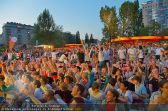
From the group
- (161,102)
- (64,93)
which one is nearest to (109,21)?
(64,93)

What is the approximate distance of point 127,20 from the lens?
83.0 m

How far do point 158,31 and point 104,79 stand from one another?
320 feet

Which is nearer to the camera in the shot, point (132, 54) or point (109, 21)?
point (132, 54)

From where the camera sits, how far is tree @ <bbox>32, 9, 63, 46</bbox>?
10362 cm

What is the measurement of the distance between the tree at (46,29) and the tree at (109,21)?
25316 millimetres

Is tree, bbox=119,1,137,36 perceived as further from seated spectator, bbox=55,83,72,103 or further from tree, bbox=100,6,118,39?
seated spectator, bbox=55,83,72,103

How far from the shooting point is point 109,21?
Result: 77.9 m

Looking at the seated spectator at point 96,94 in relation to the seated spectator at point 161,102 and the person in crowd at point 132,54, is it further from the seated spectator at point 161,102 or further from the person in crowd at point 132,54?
the person in crowd at point 132,54

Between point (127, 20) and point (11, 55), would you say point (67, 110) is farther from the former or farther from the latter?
point (127, 20)

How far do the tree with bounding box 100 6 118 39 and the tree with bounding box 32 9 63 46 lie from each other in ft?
83.1

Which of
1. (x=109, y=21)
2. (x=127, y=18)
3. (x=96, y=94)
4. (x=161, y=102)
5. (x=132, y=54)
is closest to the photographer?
(x=161, y=102)

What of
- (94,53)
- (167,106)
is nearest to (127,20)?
(94,53)

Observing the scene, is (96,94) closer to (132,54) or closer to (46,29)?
(132,54)

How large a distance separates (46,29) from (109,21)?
3086cm
